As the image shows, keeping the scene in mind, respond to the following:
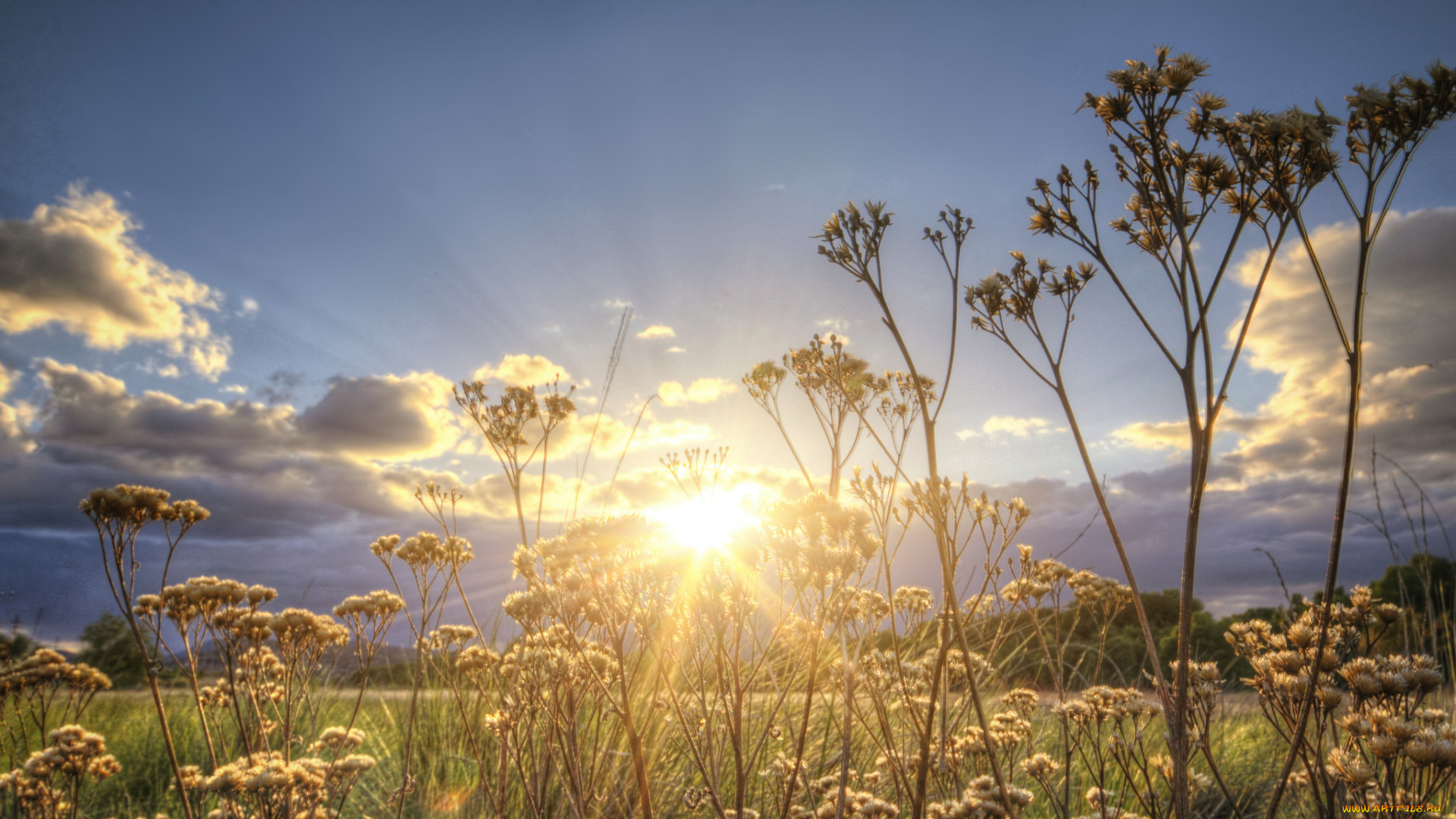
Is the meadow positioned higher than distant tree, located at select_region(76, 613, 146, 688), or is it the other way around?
the meadow

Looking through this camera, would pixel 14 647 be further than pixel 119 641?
No

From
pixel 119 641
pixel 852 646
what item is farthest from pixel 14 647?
pixel 852 646

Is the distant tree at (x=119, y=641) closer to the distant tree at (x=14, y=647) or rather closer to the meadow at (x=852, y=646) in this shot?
the distant tree at (x=14, y=647)

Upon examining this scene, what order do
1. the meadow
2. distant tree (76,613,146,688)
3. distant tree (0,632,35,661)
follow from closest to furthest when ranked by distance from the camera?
the meadow → distant tree (0,632,35,661) → distant tree (76,613,146,688)

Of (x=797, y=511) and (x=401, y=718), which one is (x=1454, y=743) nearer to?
(x=797, y=511)

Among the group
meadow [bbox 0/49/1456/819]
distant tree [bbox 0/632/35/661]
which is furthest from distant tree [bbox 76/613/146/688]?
meadow [bbox 0/49/1456/819]

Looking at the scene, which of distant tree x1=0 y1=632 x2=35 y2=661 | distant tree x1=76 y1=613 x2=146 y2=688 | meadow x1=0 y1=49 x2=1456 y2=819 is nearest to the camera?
meadow x1=0 y1=49 x2=1456 y2=819

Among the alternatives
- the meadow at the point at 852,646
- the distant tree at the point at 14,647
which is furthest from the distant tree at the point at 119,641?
the meadow at the point at 852,646

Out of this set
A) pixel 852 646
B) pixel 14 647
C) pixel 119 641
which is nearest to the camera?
pixel 852 646

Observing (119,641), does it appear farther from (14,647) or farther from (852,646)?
(852,646)

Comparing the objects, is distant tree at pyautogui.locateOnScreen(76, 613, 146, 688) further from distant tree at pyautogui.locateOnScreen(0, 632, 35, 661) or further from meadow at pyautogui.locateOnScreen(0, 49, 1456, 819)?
meadow at pyautogui.locateOnScreen(0, 49, 1456, 819)

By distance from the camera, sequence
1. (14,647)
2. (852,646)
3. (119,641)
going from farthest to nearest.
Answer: (119,641)
(14,647)
(852,646)

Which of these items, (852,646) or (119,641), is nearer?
(852,646)

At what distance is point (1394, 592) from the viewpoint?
2048cm
